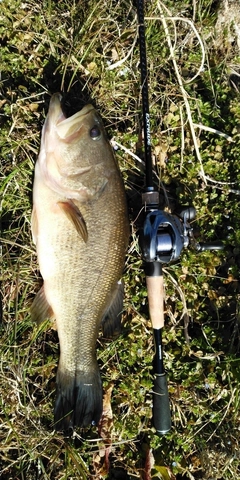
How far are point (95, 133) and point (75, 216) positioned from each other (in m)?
0.50

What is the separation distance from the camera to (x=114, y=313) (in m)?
2.81

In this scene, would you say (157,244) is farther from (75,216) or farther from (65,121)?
(65,121)

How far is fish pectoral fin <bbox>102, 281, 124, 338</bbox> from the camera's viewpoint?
2793 millimetres

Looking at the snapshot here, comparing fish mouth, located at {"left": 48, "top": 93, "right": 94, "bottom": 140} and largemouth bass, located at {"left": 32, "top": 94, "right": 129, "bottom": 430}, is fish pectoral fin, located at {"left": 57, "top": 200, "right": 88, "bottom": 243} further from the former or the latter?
fish mouth, located at {"left": 48, "top": 93, "right": 94, "bottom": 140}

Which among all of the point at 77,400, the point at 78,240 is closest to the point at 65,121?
the point at 78,240

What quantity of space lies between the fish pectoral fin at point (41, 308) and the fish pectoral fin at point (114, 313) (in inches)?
13.8

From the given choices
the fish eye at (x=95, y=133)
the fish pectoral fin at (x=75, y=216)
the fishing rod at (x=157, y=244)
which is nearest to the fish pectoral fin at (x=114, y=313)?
the fishing rod at (x=157, y=244)

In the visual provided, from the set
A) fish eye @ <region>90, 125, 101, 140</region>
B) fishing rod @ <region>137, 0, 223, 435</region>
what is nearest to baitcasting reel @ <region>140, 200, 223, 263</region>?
fishing rod @ <region>137, 0, 223, 435</region>

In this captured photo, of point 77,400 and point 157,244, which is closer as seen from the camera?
point 157,244

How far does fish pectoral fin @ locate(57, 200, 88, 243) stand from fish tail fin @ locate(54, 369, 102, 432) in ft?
2.94

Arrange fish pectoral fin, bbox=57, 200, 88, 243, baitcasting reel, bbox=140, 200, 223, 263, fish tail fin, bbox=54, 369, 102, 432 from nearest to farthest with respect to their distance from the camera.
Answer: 1. fish pectoral fin, bbox=57, 200, 88, 243
2. baitcasting reel, bbox=140, 200, 223, 263
3. fish tail fin, bbox=54, 369, 102, 432

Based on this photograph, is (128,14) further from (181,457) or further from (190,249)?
(181,457)

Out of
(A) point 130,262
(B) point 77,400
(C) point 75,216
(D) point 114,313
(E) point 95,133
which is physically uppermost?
(E) point 95,133

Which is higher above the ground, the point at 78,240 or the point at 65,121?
the point at 65,121
